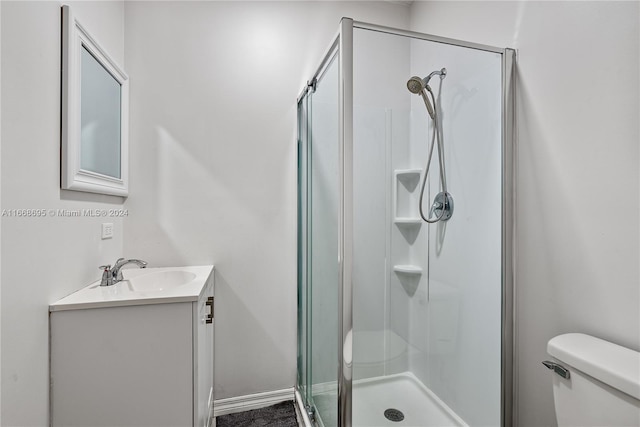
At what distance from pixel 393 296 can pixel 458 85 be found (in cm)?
100

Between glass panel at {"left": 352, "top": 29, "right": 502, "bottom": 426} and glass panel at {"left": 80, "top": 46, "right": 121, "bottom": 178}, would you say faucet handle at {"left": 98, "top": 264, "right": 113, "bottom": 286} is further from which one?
glass panel at {"left": 352, "top": 29, "right": 502, "bottom": 426}

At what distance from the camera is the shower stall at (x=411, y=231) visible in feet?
4.04

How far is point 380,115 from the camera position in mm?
1328

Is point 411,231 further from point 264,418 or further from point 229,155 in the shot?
point 264,418

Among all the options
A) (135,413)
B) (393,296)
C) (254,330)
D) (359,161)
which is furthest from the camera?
(254,330)

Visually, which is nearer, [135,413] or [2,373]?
[2,373]

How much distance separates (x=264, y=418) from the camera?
182cm

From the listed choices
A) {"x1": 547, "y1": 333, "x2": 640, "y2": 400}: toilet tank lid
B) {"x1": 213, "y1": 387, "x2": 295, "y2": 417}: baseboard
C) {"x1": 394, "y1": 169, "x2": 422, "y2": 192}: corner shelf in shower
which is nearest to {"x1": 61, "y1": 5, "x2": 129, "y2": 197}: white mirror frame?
{"x1": 394, "y1": 169, "x2": 422, "y2": 192}: corner shelf in shower

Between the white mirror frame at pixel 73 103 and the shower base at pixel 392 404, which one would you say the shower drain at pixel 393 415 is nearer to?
the shower base at pixel 392 404

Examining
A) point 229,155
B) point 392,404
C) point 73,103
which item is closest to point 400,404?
point 392,404

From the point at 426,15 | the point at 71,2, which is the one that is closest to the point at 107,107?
the point at 71,2

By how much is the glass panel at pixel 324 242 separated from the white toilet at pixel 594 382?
73 centimetres

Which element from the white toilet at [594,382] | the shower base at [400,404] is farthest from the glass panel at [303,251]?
the white toilet at [594,382]

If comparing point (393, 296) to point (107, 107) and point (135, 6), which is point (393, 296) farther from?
point (135, 6)
